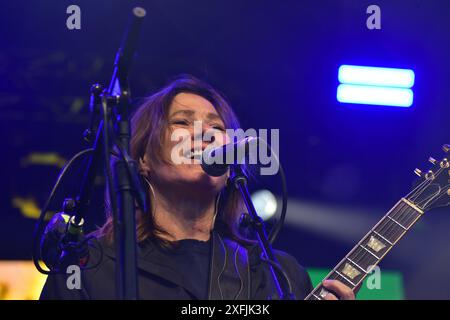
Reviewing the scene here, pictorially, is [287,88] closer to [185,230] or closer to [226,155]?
[185,230]

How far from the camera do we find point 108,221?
8.69 feet

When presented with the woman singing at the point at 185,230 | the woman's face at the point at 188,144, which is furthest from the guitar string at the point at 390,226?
the woman's face at the point at 188,144

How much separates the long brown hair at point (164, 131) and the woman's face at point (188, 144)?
4 cm

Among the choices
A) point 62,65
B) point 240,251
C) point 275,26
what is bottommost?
point 240,251

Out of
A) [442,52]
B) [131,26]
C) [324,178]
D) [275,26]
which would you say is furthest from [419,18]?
[131,26]

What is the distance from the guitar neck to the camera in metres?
2.43

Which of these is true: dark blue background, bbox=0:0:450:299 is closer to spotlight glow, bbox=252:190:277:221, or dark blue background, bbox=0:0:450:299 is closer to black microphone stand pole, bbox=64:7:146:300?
spotlight glow, bbox=252:190:277:221

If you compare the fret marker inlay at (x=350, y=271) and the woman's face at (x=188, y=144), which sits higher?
the woman's face at (x=188, y=144)

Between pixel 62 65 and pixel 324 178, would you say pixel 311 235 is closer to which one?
pixel 324 178

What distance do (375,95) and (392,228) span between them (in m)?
1.28

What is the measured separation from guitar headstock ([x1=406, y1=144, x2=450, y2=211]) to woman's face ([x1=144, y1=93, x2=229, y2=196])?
77 cm

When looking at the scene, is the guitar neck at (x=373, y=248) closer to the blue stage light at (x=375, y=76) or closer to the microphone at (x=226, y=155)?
the microphone at (x=226, y=155)

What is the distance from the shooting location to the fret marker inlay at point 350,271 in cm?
243

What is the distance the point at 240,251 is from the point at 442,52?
71.4 inches
